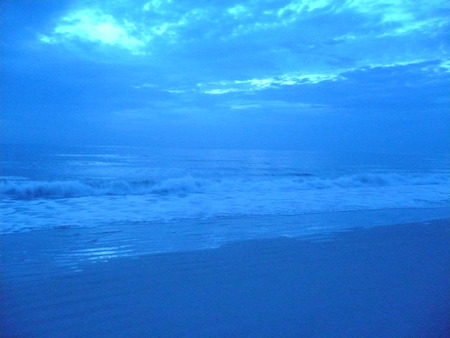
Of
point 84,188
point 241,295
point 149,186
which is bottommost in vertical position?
point 241,295

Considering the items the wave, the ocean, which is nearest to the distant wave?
the wave

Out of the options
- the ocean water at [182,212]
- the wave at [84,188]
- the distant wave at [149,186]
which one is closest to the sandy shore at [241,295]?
the ocean water at [182,212]

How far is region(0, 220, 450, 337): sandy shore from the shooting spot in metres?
4.09

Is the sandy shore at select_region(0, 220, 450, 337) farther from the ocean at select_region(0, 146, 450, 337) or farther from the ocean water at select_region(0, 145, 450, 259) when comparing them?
the ocean water at select_region(0, 145, 450, 259)

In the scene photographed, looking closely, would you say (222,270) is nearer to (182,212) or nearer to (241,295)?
(241,295)

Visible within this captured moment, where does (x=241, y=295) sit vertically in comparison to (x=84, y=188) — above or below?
below

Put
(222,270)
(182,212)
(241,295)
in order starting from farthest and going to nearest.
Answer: (182,212) < (222,270) < (241,295)

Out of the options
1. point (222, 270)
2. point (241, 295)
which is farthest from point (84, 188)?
point (241, 295)

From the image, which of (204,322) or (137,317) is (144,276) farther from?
(204,322)

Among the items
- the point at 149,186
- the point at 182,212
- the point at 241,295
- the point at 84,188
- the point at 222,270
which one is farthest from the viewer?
the point at 149,186

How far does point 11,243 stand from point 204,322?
4.93 meters

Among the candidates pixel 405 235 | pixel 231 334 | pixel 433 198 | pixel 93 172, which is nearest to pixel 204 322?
pixel 231 334

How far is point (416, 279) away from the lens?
18.7 ft

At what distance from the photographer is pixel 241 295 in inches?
195
